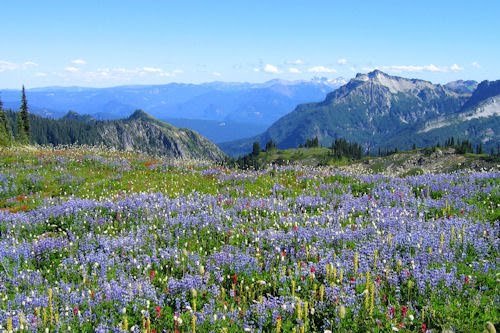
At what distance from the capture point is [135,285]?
7.32 meters

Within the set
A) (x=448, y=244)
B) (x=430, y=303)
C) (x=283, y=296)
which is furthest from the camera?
(x=448, y=244)

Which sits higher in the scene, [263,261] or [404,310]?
[404,310]

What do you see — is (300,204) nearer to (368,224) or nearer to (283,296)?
(368,224)

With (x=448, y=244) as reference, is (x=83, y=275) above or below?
below

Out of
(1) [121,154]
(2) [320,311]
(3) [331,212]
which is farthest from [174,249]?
(1) [121,154]

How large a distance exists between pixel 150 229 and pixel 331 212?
510 centimetres

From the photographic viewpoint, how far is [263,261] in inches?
341

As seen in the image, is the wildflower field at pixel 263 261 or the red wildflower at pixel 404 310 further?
the wildflower field at pixel 263 261

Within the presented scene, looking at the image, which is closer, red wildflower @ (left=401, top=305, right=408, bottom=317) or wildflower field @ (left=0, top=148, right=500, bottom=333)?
red wildflower @ (left=401, top=305, right=408, bottom=317)

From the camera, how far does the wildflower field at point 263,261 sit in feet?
20.6

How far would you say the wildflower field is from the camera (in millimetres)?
6266

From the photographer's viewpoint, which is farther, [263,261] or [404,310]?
[263,261]

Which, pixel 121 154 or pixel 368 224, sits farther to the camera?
pixel 121 154

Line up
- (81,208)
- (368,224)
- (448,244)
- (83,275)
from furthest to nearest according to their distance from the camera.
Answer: (81,208)
(368,224)
(448,244)
(83,275)
